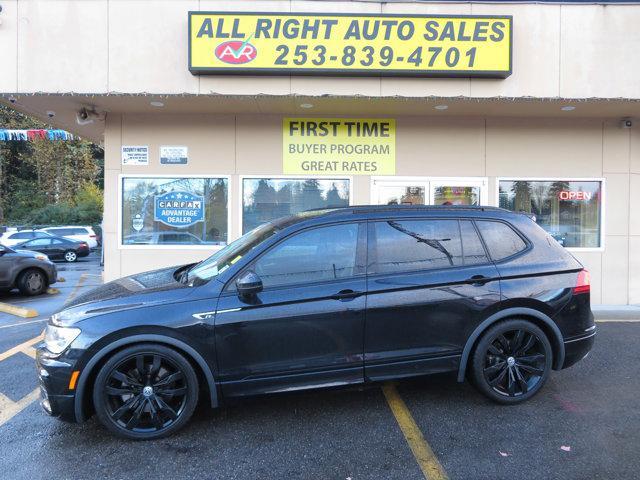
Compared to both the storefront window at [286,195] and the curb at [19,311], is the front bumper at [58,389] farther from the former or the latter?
the curb at [19,311]

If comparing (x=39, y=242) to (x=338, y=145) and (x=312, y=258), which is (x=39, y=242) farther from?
(x=312, y=258)

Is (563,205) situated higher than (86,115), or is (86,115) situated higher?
(86,115)

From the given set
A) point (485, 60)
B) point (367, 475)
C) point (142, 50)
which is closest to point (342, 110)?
point (485, 60)

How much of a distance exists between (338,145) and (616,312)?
546 centimetres

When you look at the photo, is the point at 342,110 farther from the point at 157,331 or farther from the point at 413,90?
the point at 157,331

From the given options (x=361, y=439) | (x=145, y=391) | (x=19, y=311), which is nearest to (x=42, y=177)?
(x=19, y=311)

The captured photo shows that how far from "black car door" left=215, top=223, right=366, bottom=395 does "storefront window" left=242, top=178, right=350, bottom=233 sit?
4.71m

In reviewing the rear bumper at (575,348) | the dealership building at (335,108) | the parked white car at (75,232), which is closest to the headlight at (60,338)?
the rear bumper at (575,348)

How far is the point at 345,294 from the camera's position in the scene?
3645mm

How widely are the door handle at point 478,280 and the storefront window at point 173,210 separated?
212 inches

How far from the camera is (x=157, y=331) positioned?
3.38 meters

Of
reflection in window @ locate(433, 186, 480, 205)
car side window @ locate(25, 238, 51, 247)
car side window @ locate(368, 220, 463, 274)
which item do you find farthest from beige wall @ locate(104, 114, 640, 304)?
car side window @ locate(25, 238, 51, 247)

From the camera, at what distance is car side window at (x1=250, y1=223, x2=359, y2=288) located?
3654 mm

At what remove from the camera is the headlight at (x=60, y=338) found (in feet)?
10.9
